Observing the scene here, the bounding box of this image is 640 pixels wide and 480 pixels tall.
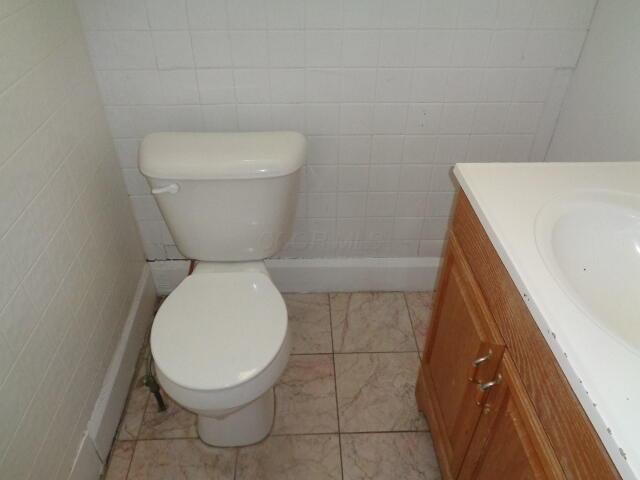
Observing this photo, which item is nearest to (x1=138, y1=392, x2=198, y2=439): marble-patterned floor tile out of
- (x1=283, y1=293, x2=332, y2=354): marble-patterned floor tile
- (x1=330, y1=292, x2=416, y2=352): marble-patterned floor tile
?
(x1=283, y1=293, x2=332, y2=354): marble-patterned floor tile

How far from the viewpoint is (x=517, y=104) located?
152 centimetres

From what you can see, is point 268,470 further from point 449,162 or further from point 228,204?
point 449,162

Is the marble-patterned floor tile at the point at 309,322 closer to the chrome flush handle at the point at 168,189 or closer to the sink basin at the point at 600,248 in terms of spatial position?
the chrome flush handle at the point at 168,189

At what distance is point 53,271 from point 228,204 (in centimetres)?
47

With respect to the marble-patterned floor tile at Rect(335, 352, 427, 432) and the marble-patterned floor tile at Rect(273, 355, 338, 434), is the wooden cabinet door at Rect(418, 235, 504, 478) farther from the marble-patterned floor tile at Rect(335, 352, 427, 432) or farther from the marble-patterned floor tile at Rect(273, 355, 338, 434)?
the marble-patterned floor tile at Rect(273, 355, 338, 434)

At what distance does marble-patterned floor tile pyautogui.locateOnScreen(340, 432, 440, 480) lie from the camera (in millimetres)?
1381

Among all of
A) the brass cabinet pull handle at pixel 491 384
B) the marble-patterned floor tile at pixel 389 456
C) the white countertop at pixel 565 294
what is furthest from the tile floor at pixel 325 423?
the white countertop at pixel 565 294

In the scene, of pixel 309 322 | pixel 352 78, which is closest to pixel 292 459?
pixel 309 322

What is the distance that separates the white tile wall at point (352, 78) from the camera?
52.0 inches

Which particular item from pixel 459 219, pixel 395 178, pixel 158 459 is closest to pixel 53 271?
pixel 158 459

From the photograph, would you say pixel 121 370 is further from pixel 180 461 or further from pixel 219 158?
pixel 219 158

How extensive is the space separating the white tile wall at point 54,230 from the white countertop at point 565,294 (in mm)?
957

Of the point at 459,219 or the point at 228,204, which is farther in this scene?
the point at 228,204

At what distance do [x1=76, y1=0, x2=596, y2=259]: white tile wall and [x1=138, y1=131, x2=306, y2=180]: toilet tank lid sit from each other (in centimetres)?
20
